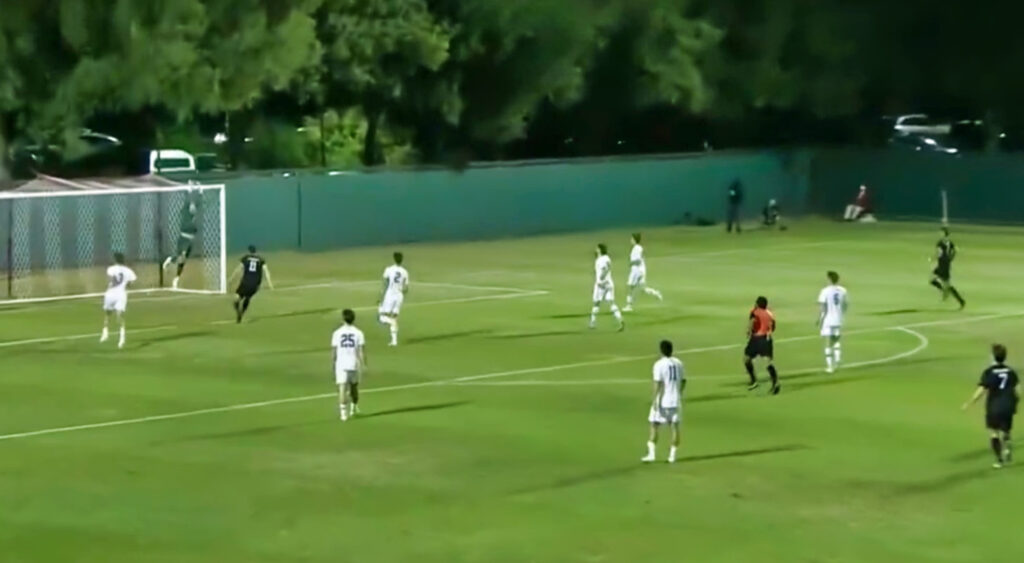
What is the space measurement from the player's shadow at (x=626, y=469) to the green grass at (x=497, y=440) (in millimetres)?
66

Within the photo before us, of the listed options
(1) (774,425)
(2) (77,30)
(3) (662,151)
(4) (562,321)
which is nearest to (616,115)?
(3) (662,151)

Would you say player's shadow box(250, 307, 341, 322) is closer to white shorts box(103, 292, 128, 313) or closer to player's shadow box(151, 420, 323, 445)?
white shorts box(103, 292, 128, 313)

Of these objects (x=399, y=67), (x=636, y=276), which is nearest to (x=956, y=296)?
(x=636, y=276)

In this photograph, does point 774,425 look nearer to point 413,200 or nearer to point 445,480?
point 445,480

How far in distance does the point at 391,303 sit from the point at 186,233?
1575cm

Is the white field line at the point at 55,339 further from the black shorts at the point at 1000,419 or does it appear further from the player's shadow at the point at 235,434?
the black shorts at the point at 1000,419

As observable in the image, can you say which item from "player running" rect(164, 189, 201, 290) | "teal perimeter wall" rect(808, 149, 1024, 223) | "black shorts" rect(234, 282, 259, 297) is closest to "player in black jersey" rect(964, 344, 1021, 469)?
"black shorts" rect(234, 282, 259, 297)

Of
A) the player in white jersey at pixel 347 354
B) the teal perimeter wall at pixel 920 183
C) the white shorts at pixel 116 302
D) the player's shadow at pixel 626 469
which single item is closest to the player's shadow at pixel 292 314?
the white shorts at pixel 116 302

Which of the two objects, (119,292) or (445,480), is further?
(119,292)

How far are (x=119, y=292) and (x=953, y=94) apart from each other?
2173 centimetres

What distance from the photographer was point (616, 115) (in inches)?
3250

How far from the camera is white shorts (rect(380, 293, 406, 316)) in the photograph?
3722 cm

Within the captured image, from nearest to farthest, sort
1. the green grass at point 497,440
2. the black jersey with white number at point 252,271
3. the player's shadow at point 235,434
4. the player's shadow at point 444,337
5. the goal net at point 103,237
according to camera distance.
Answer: the green grass at point 497,440 → the player's shadow at point 235,434 → the player's shadow at point 444,337 → the black jersey with white number at point 252,271 → the goal net at point 103,237

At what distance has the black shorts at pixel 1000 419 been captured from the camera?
2428cm
